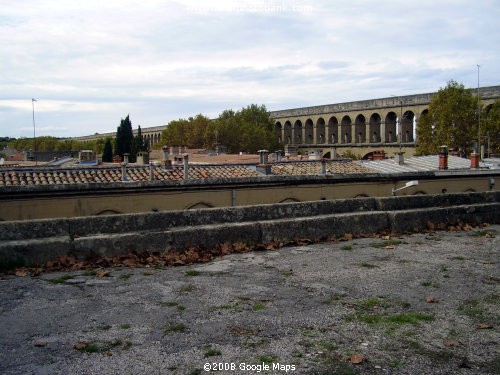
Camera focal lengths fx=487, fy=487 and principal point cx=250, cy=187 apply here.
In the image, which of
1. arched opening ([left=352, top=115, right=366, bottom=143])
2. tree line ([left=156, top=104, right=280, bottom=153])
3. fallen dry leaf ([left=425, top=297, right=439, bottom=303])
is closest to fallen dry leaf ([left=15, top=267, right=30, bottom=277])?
fallen dry leaf ([left=425, top=297, right=439, bottom=303])

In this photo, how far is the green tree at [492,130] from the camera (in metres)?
52.8

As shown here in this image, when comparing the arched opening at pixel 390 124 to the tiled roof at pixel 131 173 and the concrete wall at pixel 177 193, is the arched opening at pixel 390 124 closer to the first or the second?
the tiled roof at pixel 131 173

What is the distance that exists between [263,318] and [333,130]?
279ft

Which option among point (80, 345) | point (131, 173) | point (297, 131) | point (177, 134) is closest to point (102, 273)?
point (80, 345)

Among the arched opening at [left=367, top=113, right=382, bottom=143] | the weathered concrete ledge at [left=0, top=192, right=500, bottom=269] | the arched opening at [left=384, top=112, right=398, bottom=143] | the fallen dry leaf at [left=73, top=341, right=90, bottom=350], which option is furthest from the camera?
the arched opening at [left=367, top=113, right=382, bottom=143]

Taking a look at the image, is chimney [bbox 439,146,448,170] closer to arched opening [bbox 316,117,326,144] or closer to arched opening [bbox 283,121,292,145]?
arched opening [bbox 316,117,326,144]

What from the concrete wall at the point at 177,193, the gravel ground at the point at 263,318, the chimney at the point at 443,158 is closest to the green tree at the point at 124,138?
the chimney at the point at 443,158

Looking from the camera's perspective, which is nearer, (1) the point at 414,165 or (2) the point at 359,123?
(1) the point at 414,165

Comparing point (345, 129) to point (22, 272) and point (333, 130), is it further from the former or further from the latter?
point (22, 272)

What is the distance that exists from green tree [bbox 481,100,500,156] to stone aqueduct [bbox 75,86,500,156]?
21.6 ft

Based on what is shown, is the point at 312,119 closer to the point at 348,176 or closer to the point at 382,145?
the point at 382,145

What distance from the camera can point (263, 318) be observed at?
4152mm

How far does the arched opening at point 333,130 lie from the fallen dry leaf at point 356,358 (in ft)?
274

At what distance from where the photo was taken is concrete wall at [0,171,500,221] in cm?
1248
